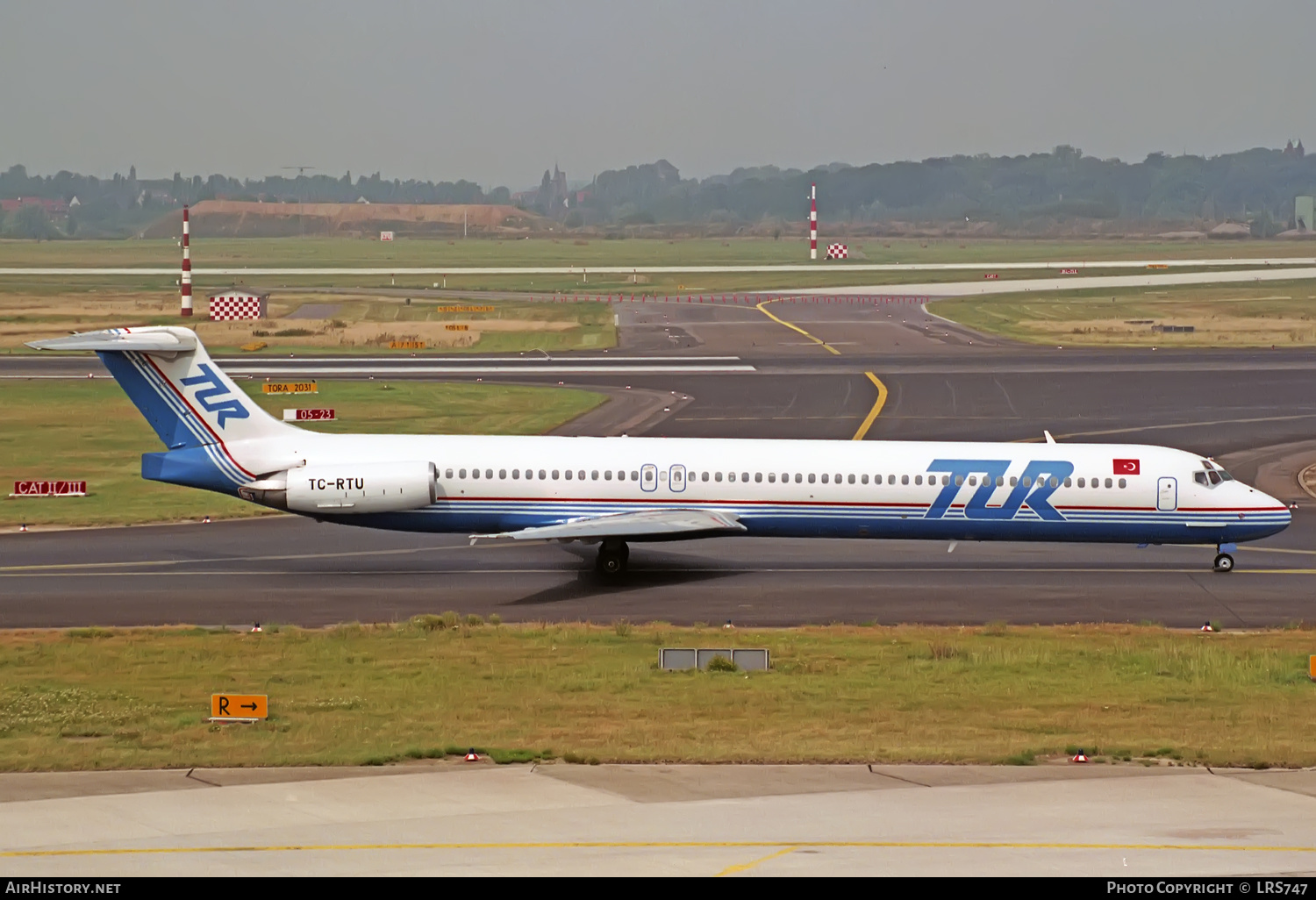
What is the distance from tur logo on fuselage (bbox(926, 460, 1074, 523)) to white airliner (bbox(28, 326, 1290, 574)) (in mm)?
27

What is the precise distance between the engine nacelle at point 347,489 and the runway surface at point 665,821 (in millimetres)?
14989

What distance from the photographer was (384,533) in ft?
132

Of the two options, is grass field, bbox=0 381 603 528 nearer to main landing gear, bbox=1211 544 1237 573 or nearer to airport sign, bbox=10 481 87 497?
airport sign, bbox=10 481 87 497

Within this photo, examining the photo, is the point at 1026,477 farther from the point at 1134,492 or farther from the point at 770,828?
the point at 770,828

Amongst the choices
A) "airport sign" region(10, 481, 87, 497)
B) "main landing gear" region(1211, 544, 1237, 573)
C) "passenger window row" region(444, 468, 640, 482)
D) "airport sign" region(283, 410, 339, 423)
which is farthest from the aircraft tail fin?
"main landing gear" region(1211, 544, 1237, 573)

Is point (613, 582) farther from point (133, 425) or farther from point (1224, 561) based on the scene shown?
point (133, 425)

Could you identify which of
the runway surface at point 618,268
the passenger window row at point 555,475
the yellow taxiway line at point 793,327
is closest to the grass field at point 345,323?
the yellow taxiway line at point 793,327

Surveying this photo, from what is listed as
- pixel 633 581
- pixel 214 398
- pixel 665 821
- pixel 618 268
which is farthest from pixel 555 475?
pixel 618 268

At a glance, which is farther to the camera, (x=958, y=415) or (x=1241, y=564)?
(x=958, y=415)

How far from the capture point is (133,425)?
56.2 meters

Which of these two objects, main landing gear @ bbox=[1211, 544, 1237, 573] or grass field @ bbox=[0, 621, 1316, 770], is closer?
grass field @ bbox=[0, 621, 1316, 770]

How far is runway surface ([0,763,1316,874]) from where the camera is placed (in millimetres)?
15094

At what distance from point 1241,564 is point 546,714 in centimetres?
2020

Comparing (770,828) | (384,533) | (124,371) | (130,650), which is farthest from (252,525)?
(770,828)
